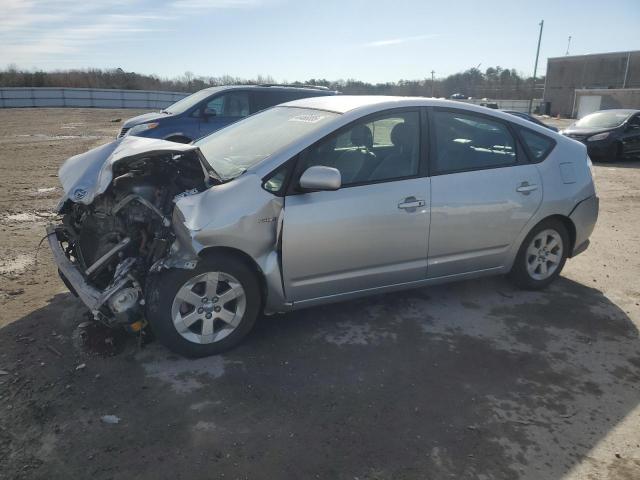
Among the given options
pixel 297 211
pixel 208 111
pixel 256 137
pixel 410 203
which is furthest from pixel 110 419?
pixel 208 111

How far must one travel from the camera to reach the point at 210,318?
3510 mm

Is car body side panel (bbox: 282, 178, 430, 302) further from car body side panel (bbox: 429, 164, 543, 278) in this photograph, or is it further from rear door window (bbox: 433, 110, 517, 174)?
rear door window (bbox: 433, 110, 517, 174)

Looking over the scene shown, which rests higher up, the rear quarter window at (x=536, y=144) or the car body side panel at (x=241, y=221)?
the rear quarter window at (x=536, y=144)

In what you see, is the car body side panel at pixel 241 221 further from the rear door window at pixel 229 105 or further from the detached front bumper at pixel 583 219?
the rear door window at pixel 229 105

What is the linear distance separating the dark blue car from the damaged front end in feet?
18.2

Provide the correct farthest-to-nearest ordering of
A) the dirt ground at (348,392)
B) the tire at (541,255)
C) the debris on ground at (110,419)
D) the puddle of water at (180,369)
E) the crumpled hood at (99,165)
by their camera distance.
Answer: the tire at (541,255)
the crumpled hood at (99,165)
the puddle of water at (180,369)
the debris on ground at (110,419)
the dirt ground at (348,392)

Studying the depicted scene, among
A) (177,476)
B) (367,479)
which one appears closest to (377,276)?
(367,479)

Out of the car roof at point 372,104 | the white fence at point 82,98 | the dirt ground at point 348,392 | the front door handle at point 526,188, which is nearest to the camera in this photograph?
→ the dirt ground at point 348,392

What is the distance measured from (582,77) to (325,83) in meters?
24.4

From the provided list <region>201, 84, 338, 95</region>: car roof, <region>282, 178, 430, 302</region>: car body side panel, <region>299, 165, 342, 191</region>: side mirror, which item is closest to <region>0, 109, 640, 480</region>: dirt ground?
<region>282, 178, 430, 302</region>: car body side panel

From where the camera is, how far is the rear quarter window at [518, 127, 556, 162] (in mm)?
4582

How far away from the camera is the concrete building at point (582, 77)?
143 feet

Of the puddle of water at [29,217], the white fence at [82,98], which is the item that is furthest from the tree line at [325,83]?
the puddle of water at [29,217]

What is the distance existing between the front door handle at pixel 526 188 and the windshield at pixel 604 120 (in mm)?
12395
